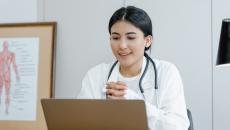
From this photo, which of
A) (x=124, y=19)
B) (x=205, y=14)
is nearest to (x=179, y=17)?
(x=205, y=14)

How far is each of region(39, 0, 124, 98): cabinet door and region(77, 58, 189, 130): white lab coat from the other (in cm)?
45

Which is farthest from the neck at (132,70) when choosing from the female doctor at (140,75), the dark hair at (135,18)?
the dark hair at (135,18)

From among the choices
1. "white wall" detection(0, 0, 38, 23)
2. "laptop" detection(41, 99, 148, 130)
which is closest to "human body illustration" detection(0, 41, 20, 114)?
"white wall" detection(0, 0, 38, 23)

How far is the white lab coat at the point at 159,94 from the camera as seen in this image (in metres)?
1.25

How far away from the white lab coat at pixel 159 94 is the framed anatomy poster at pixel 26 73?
1.76 ft

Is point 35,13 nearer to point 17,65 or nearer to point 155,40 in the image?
point 17,65

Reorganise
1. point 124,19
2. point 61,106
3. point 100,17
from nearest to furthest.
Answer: point 61,106
point 124,19
point 100,17

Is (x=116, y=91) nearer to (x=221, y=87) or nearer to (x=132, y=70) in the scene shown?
(x=132, y=70)

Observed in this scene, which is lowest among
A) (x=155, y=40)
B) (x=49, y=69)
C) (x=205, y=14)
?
(x=49, y=69)

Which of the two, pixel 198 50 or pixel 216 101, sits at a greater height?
pixel 198 50

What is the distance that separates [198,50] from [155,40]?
0.22 metres

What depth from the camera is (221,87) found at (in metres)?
1.78

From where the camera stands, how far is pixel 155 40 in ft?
6.20

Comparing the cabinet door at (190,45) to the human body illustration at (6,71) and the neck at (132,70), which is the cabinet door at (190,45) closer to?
the neck at (132,70)
